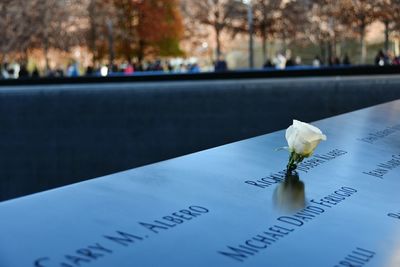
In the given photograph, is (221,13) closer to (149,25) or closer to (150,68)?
(149,25)

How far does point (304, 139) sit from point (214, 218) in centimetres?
65

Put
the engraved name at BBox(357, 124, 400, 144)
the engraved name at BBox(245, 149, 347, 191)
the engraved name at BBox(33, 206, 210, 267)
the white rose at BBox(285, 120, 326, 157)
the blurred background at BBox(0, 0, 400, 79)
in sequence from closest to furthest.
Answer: the engraved name at BBox(33, 206, 210, 267), the white rose at BBox(285, 120, 326, 157), the engraved name at BBox(245, 149, 347, 191), the engraved name at BBox(357, 124, 400, 144), the blurred background at BBox(0, 0, 400, 79)

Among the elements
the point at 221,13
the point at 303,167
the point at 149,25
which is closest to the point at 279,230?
the point at 303,167

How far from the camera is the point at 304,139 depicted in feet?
8.50

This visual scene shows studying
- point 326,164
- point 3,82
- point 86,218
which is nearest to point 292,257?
point 86,218

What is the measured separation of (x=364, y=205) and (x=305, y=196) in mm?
241

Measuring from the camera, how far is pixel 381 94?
905 cm

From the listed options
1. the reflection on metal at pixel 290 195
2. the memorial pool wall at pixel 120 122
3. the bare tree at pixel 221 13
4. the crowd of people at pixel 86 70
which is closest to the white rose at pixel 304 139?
the reflection on metal at pixel 290 195

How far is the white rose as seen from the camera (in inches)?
102

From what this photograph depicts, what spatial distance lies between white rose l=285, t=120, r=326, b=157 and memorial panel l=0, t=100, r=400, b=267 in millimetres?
161

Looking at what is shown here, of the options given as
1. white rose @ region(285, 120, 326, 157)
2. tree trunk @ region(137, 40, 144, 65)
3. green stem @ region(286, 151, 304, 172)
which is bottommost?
green stem @ region(286, 151, 304, 172)

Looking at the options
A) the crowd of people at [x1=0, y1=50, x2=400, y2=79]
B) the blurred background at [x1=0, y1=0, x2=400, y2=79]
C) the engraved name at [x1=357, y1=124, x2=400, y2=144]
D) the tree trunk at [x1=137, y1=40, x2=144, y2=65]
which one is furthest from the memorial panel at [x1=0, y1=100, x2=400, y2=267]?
the tree trunk at [x1=137, y1=40, x2=144, y2=65]

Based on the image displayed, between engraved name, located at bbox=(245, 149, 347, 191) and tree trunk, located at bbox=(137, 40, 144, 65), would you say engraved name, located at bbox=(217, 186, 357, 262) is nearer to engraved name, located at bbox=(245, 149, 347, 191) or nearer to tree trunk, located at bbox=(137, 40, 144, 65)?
engraved name, located at bbox=(245, 149, 347, 191)

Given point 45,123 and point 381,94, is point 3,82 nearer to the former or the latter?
point 45,123
